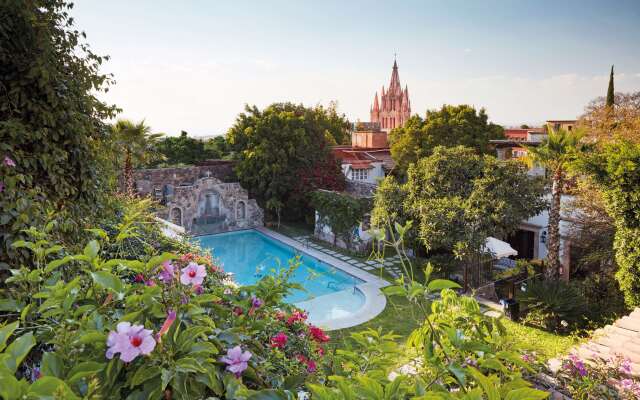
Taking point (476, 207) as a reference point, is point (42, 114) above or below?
above

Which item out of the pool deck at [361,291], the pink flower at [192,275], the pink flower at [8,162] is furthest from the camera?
the pool deck at [361,291]

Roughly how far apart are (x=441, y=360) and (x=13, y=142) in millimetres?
4435

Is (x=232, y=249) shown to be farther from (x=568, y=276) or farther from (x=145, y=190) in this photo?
(x=568, y=276)

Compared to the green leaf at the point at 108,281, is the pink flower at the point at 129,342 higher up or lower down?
lower down

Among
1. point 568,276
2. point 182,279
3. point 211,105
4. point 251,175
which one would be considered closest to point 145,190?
point 251,175

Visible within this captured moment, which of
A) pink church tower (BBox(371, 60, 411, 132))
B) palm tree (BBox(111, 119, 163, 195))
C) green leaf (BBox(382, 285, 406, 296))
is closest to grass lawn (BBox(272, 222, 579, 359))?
green leaf (BBox(382, 285, 406, 296))

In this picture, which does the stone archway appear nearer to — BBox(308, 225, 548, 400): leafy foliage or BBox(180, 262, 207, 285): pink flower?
BBox(308, 225, 548, 400): leafy foliage

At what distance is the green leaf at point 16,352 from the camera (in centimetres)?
136

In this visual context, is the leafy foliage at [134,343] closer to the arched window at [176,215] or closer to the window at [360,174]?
the arched window at [176,215]

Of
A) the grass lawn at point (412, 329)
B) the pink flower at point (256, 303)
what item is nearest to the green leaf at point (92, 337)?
the pink flower at point (256, 303)

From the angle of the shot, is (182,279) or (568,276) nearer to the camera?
(182,279)

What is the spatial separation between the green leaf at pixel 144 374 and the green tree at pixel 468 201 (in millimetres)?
13495

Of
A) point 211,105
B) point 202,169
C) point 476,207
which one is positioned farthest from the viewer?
point 211,105

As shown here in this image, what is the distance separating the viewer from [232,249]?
982 inches
